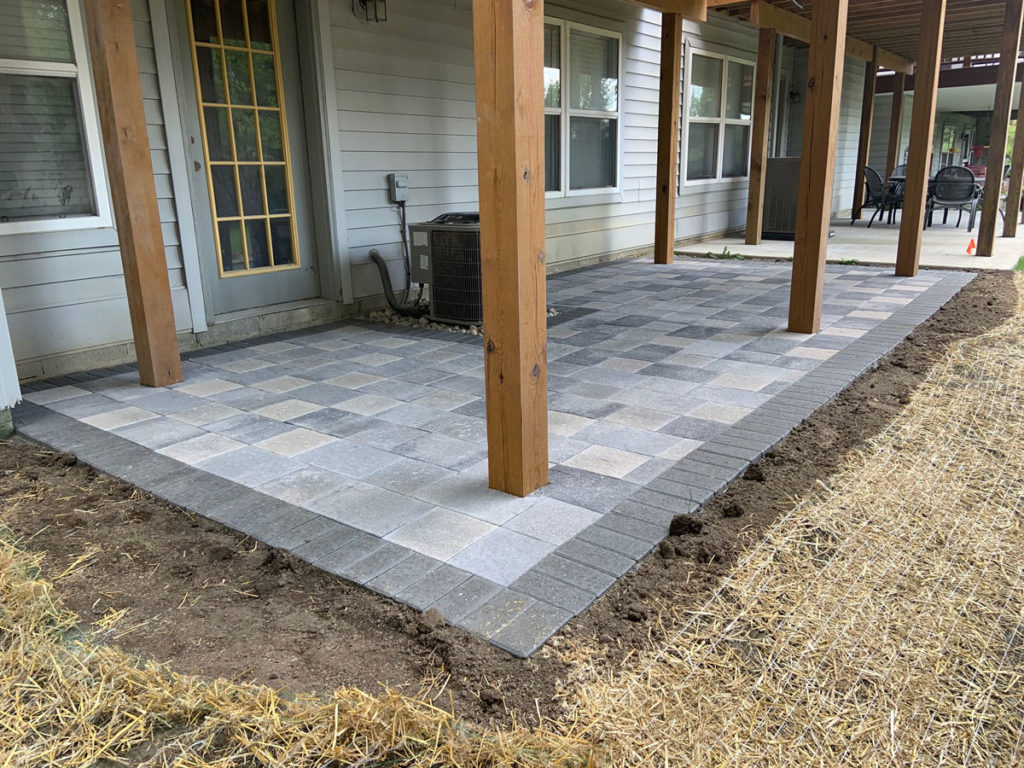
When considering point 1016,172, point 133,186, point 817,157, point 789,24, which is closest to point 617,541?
point 133,186

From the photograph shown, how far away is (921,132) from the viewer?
20.1 feet

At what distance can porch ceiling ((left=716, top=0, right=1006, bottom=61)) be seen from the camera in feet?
26.7

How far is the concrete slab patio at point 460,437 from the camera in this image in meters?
2.08

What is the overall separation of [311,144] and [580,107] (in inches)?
130

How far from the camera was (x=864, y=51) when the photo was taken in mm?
10961

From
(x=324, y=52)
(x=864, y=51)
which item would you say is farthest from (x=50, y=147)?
(x=864, y=51)

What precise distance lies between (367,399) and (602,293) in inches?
123

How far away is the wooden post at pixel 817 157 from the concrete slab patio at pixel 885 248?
128 inches

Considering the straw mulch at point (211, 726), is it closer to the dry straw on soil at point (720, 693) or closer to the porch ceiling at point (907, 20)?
the dry straw on soil at point (720, 693)

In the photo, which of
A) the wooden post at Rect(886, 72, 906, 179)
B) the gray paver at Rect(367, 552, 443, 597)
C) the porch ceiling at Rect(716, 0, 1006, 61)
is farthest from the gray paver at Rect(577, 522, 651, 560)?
the wooden post at Rect(886, 72, 906, 179)

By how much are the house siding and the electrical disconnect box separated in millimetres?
1646

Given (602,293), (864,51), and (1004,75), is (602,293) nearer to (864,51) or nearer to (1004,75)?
(1004,75)

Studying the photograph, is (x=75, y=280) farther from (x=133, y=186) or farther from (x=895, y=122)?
(x=895, y=122)

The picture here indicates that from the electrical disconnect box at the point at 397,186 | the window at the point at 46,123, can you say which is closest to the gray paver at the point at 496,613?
the window at the point at 46,123
